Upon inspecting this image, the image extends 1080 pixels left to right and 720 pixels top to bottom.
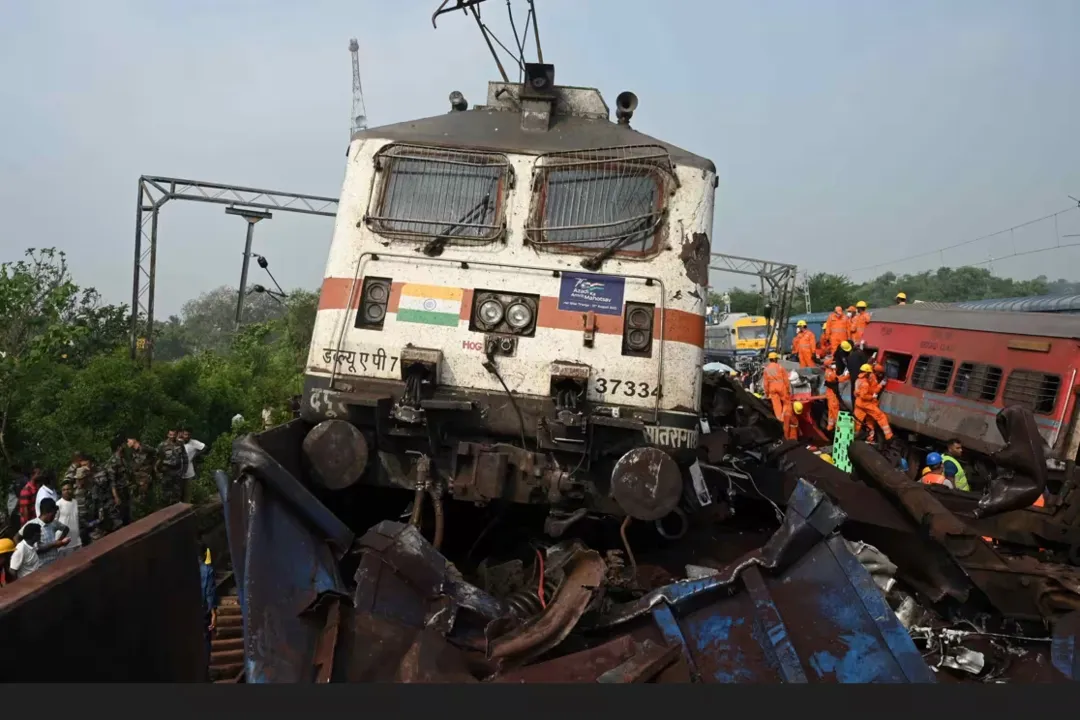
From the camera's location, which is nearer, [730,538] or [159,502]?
[730,538]

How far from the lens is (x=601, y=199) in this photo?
5172mm

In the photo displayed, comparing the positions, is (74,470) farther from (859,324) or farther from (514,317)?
(859,324)

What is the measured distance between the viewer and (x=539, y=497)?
4.67m

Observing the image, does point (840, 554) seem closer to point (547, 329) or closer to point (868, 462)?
point (547, 329)

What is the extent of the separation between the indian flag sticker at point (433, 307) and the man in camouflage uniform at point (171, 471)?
7.62m

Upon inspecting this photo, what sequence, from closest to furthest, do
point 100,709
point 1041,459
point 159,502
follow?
point 100,709 < point 1041,459 < point 159,502

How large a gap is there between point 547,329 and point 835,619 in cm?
242

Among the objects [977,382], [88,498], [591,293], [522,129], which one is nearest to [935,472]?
[977,382]

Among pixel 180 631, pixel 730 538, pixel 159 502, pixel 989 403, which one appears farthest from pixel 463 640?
pixel 989 403

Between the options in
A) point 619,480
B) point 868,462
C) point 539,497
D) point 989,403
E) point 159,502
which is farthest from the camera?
point 989,403

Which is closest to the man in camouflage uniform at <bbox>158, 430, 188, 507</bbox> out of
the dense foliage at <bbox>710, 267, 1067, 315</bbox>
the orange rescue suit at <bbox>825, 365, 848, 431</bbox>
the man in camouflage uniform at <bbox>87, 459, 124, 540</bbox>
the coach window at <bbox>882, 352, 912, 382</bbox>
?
the man in camouflage uniform at <bbox>87, 459, 124, 540</bbox>

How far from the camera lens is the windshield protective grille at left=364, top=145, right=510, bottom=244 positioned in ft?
16.9

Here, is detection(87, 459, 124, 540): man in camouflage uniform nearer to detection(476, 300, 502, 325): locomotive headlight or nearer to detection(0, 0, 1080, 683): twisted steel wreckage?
detection(0, 0, 1080, 683): twisted steel wreckage

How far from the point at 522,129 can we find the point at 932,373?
11.0 m
